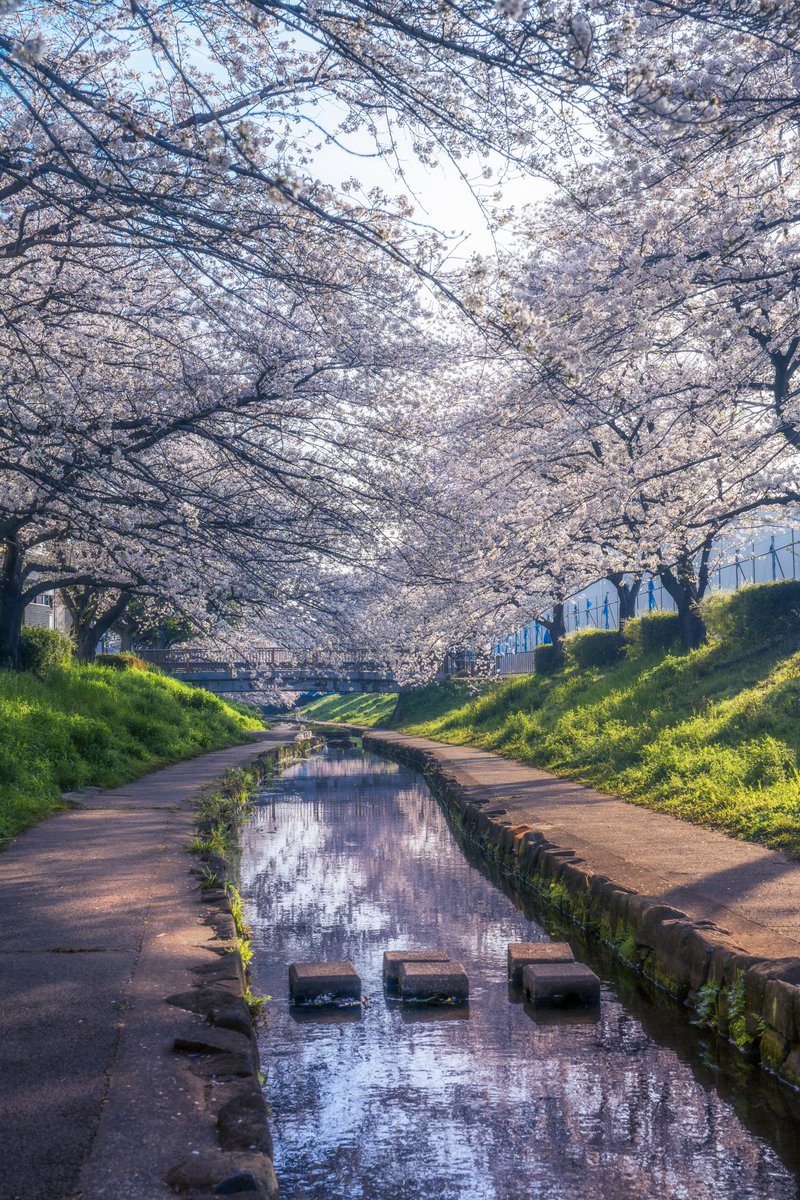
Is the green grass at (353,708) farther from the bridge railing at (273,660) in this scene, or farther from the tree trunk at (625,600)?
the tree trunk at (625,600)

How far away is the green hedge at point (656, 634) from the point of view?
79.7 ft

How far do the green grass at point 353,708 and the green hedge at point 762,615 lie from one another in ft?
104

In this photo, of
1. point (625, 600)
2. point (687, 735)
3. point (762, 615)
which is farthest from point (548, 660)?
point (687, 735)

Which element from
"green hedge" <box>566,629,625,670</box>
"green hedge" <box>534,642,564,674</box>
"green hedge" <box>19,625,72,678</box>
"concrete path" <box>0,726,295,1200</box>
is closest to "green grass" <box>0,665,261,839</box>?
"green hedge" <box>19,625,72,678</box>

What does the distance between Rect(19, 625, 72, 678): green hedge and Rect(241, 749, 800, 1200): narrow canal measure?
1251 cm

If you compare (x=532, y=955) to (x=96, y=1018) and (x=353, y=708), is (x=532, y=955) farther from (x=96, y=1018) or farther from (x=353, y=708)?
(x=353, y=708)

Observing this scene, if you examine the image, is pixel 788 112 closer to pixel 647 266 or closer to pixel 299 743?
pixel 647 266

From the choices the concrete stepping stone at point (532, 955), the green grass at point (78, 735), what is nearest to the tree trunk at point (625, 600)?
the green grass at point (78, 735)

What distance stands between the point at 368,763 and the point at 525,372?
21.5 meters

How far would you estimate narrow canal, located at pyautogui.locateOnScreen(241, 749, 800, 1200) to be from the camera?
14.0 ft

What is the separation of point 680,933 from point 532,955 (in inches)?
43.1

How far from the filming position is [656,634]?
80.6 ft

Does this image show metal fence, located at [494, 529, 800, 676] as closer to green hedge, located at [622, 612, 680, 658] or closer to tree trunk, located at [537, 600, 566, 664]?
tree trunk, located at [537, 600, 566, 664]

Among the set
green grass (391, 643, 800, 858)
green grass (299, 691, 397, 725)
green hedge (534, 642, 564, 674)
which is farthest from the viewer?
green grass (299, 691, 397, 725)
